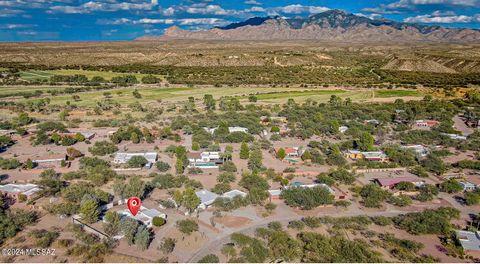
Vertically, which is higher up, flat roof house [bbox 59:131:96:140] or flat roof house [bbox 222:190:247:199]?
flat roof house [bbox 222:190:247:199]

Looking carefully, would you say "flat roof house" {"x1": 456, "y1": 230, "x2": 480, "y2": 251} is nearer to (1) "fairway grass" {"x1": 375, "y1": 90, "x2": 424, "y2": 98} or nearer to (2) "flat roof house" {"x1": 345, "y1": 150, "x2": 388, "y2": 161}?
(2) "flat roof house" {"x1": 345, "y1": 150, "x2": 388, "y2": 161}

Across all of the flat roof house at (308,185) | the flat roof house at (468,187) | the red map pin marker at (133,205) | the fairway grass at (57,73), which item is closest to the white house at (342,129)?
the flat roof house at (468,187)

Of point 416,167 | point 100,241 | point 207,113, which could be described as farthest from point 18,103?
point 416,167

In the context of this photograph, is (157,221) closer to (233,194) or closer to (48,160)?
(233,194)

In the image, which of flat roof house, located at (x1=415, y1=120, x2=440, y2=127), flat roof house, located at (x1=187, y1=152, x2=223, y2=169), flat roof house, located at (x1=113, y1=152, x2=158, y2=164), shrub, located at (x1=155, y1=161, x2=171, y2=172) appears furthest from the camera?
flat roof house, located at (x1=415, y1=120, x2=440, y2=127)

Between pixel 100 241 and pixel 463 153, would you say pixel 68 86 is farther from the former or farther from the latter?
pixel 463 153

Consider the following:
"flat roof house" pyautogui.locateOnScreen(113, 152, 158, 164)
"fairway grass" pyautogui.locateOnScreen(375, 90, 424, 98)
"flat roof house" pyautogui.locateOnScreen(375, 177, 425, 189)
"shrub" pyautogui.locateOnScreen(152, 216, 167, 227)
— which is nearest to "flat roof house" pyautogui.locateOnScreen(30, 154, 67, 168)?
"flat roof house" pyautogui.locateOnScreen(113, 152, 158, 164)

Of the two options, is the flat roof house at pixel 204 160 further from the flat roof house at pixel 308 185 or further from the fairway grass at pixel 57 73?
the fairway grass at pixel 57 73
